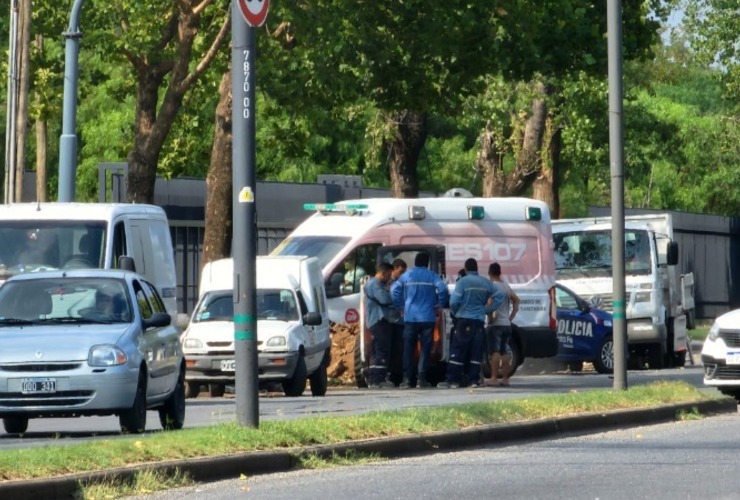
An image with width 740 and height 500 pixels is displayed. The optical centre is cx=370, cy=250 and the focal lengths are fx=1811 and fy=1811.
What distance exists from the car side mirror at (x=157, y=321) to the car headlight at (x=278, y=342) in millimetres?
6231

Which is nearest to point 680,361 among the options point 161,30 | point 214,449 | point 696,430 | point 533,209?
point 533,209

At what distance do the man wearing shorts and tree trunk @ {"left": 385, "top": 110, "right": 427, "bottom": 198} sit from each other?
10.2 metres

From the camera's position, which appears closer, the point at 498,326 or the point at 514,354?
the point at 498,326

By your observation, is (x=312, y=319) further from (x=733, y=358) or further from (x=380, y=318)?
(x=733, y=358)

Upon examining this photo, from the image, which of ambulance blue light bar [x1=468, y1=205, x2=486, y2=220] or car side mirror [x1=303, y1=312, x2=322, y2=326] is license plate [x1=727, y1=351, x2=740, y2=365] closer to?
car side mirror [x1=303, y1=312, x2=322, y2=326]

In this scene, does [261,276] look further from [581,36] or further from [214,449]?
[214,449]

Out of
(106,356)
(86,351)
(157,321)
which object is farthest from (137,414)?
(157,321)

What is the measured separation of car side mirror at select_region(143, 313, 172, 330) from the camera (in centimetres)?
1650

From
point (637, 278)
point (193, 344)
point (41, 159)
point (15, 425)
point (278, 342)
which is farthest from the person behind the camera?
point (41, 159)

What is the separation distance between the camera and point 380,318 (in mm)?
24422

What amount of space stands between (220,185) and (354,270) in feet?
9.89

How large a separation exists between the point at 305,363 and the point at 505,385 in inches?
129

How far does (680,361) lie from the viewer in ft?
111

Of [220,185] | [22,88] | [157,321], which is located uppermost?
[22,88]
